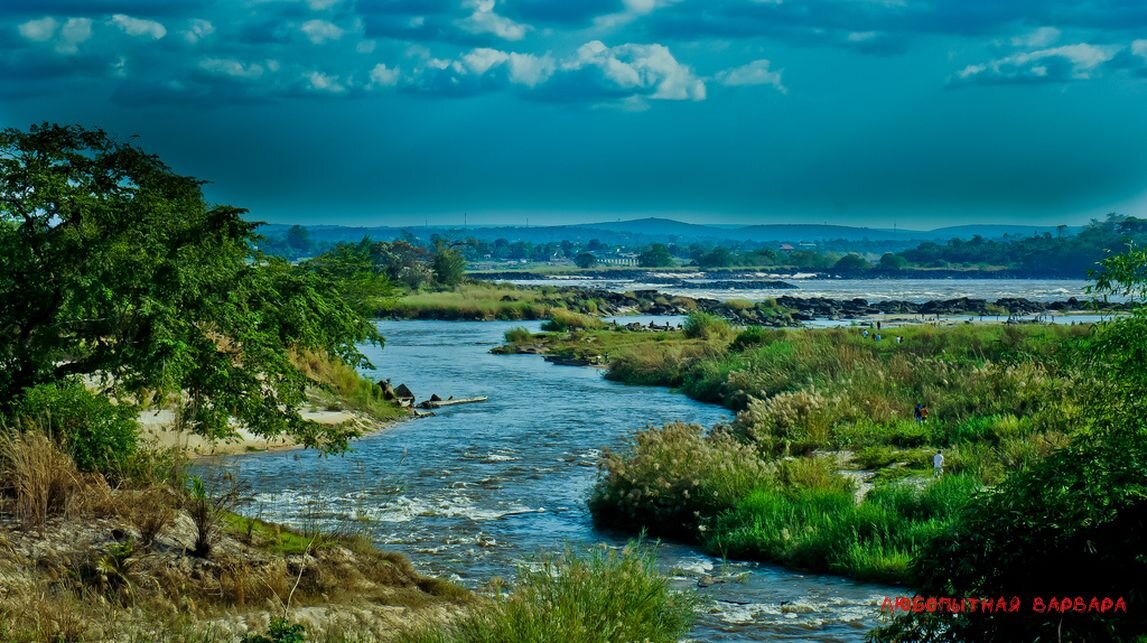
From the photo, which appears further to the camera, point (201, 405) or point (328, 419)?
point (328, 419)

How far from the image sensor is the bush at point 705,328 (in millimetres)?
60062

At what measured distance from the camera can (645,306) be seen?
350 ft

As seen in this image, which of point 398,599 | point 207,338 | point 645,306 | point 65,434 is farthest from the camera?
point 645,306

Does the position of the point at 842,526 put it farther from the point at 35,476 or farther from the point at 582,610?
the point at 35,476

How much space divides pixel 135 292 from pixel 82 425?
1.80 meters

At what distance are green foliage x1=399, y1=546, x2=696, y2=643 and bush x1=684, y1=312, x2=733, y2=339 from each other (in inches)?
1879

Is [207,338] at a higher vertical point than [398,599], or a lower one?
higher

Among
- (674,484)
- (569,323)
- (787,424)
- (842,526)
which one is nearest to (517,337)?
(569,323)

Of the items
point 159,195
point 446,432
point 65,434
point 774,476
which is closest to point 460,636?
point 65,434

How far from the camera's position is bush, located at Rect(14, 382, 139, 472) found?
14375mm

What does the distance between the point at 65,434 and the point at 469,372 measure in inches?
1404

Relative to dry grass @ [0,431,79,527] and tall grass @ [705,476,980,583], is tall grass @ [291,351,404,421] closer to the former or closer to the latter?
tall grass @ [705,476,980,583]

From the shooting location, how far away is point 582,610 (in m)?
10.2

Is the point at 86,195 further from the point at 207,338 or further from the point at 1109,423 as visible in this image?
the point at 1109,423
